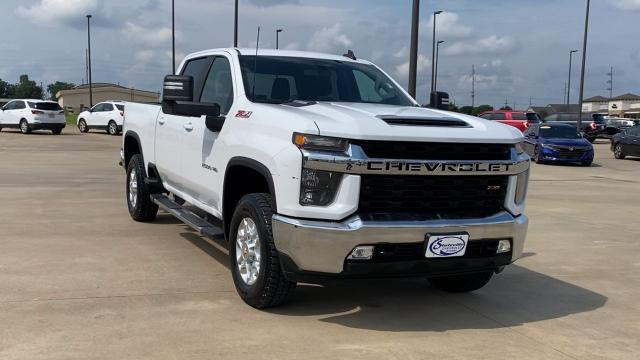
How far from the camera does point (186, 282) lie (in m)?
5.70

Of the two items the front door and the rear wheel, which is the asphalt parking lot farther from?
the rear wheel

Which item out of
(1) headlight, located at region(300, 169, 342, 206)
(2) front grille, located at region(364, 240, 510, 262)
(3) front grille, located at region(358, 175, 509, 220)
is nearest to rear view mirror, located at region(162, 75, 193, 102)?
(1) headlight, located at region(300, 169, 342, 206)

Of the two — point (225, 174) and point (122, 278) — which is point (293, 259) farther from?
point (122, 278)

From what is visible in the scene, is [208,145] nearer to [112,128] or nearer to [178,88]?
[178,88]

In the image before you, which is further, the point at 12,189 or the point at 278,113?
the point at 12,189

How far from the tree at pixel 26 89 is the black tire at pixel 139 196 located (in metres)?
143

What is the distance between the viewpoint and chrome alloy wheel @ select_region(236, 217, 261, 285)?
4.88 m

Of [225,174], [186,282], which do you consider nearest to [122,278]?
[186,282]

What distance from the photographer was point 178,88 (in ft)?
18.1

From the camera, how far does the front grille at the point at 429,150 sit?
4.36 meters

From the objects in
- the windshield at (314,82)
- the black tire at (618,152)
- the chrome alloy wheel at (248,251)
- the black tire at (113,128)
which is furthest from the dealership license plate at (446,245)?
the black tire at (113,128)

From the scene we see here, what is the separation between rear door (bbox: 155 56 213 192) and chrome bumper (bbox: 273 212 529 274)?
193 cm

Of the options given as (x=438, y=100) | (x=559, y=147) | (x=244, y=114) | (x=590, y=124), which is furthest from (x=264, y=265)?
(x=590, y=124)

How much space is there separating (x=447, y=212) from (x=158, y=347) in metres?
2.18
